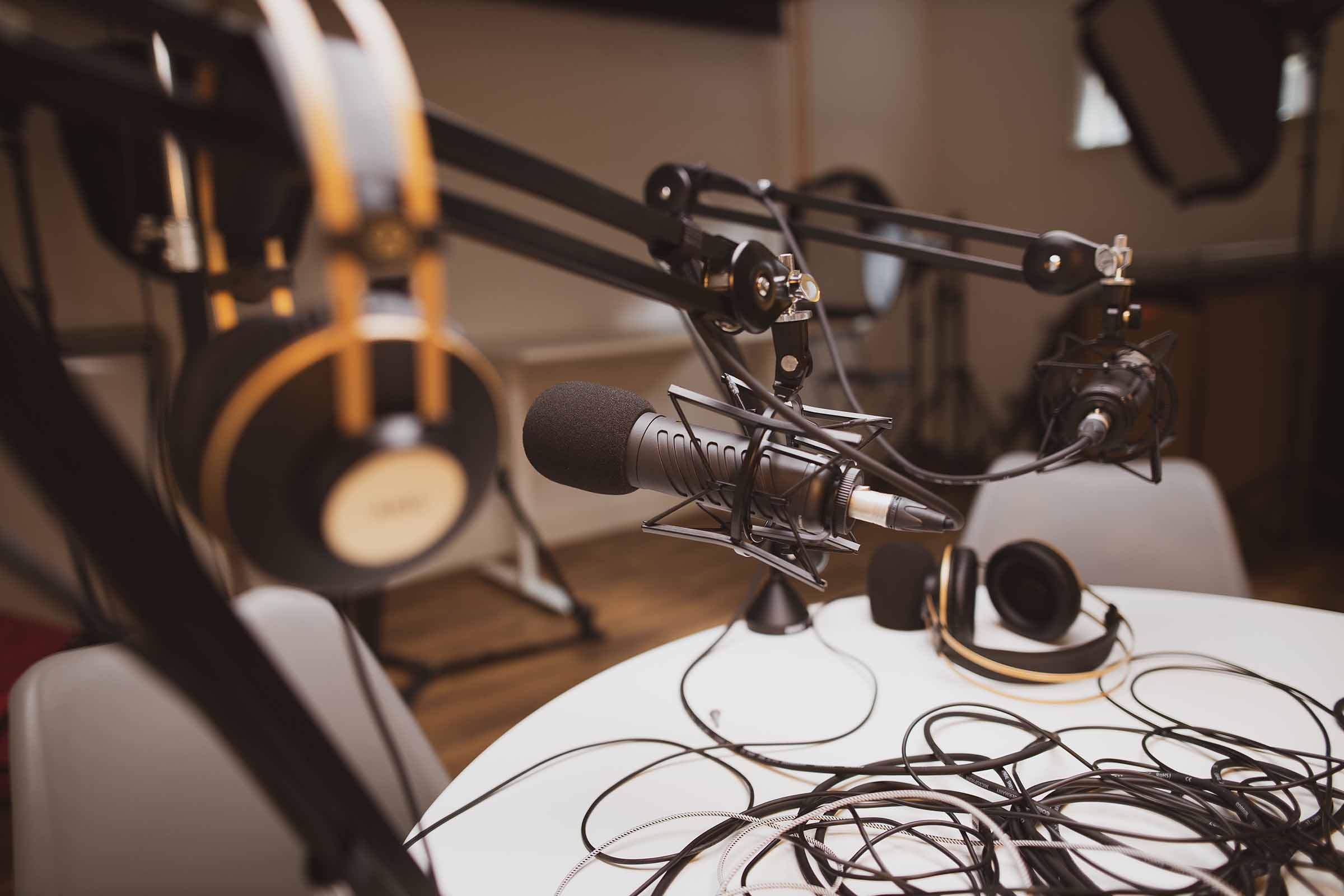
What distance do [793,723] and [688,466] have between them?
41 cm

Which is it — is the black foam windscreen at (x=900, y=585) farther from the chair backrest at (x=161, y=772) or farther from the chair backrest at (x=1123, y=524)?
the chair backrest at (x=161, y=772)

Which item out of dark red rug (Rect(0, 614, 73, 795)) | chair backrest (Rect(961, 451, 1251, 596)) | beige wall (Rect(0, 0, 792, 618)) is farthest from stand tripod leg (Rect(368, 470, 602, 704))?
chair backrest (Rect(961, 451, 1251, 596))

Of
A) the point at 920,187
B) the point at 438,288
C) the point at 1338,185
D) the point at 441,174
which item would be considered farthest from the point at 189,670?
the point at 920,187

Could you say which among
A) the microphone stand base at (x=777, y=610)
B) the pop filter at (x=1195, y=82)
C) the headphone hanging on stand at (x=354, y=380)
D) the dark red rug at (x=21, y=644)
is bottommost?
the dark red rug at (x=21, y=644)

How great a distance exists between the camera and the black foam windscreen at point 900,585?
102 centimetres

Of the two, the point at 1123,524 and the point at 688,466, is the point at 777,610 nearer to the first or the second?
the point at 688,466

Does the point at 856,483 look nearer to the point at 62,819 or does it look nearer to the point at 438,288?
the point at 438,288

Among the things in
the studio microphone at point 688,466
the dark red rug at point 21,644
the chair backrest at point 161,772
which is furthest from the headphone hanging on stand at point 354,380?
the dark red rug at point 21,644

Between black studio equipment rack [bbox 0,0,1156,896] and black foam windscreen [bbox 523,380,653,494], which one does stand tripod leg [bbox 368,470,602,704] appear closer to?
black foam windscreen [bbox 523,380,653,494]

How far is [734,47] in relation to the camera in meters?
3.69

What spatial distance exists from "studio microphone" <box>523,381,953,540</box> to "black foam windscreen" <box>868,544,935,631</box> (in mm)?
523

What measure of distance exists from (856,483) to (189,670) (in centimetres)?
37

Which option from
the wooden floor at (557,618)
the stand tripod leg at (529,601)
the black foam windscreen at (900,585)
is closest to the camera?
the black foam windscreen at (900,585)

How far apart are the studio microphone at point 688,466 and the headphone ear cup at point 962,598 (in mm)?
472
